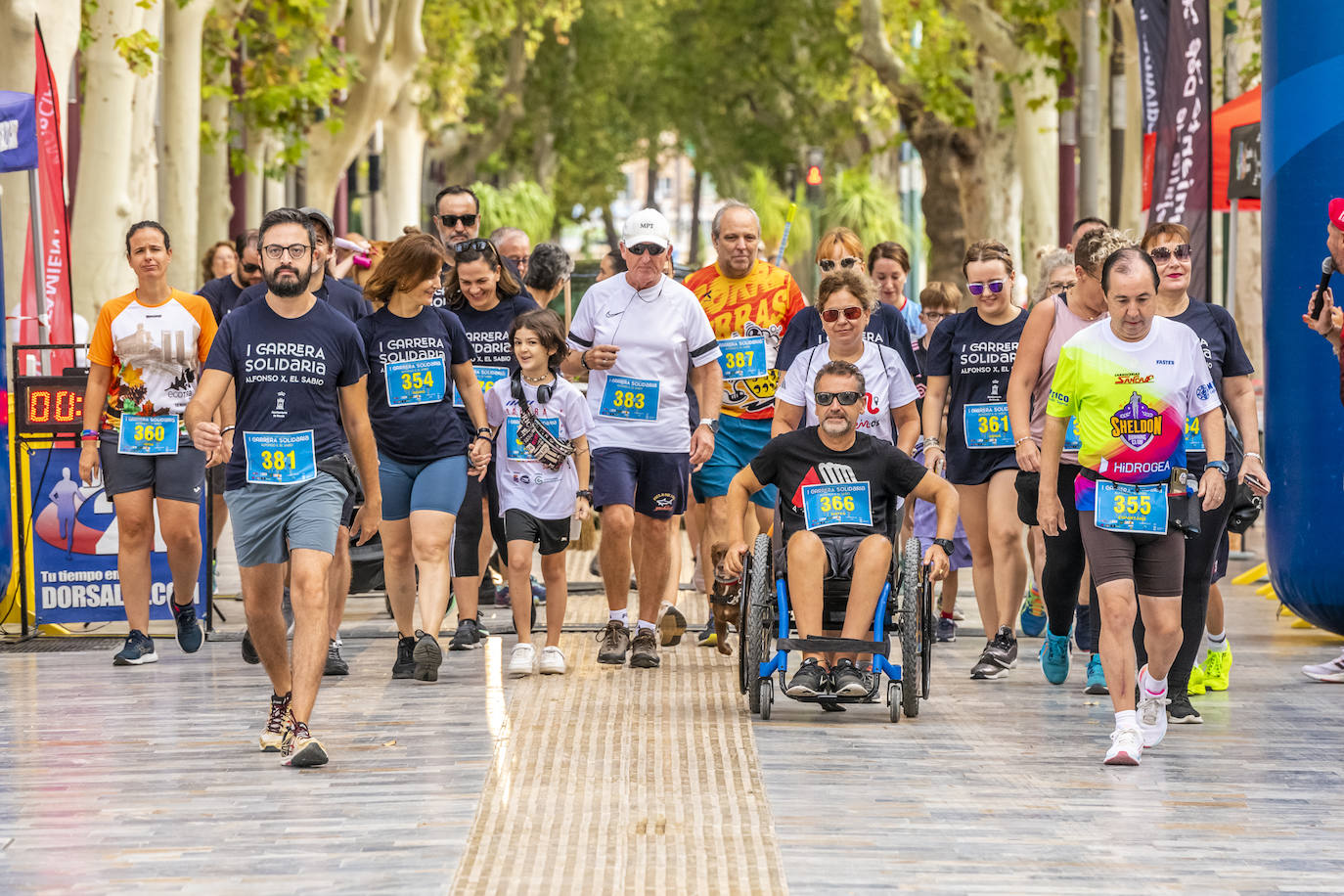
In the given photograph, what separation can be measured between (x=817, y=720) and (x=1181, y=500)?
1750 mm

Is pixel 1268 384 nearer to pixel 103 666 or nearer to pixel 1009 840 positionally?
pixel 1009 840

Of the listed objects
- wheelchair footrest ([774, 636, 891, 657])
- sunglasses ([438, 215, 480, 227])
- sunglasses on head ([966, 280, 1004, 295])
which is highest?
sunglasses ([438, 215, 480, 227])

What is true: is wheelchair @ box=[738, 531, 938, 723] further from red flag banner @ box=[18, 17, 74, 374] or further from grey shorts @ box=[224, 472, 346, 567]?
red flag banner @ box=[18, 17, 74, 374]

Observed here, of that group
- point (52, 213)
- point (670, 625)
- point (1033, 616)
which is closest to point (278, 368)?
point (670, 625)

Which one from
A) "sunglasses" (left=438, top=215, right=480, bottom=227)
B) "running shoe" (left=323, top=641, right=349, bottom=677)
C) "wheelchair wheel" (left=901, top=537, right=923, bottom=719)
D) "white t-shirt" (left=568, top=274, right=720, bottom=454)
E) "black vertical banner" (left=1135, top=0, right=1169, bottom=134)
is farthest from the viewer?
"black vertical banner" (left=1135, top=0, right=1169, bottom=134)

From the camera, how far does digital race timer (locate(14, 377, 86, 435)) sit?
1042cm

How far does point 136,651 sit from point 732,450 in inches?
120

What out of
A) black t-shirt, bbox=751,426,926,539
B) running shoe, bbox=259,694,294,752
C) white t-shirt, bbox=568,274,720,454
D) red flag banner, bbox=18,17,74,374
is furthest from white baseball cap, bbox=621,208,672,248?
red flag banner, bbox=18,17,74,374

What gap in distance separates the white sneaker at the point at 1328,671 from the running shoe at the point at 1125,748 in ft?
7.62

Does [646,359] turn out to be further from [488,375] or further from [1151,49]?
[1151,49]

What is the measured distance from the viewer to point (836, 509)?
318 inches

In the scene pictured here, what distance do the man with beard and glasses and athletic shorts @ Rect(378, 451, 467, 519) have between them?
177cm

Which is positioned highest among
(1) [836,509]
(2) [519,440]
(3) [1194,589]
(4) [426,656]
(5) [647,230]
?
(5) [647,230]

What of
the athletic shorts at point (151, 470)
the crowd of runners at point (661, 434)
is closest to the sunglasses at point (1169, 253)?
the crowd of runners at point (661, 434)
